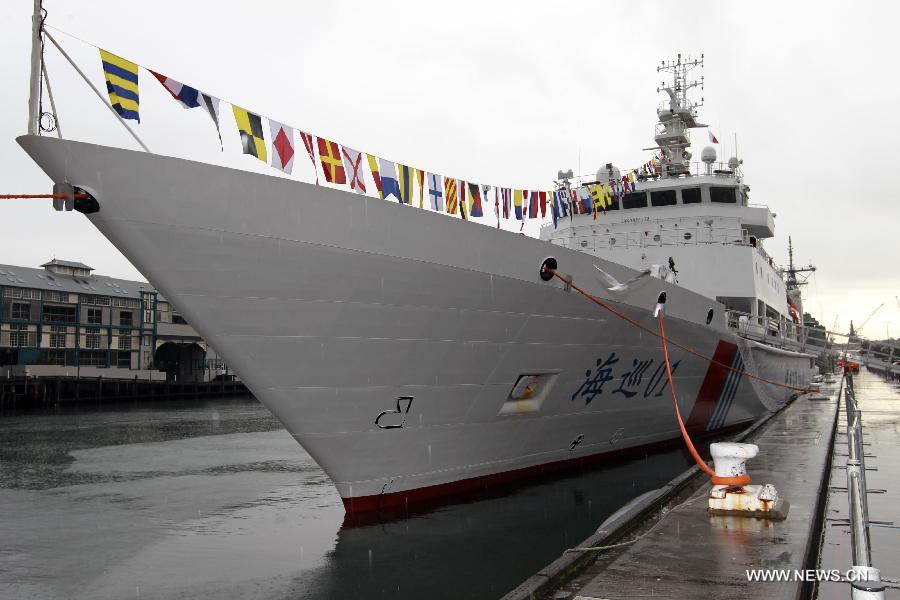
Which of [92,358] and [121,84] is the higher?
[121,84]

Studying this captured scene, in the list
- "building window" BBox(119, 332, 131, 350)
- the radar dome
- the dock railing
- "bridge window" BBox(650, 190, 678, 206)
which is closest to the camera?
the dock railing

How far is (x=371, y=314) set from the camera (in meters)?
6.52

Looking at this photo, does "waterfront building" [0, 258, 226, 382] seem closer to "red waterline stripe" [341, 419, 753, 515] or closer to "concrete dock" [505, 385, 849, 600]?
"red waterline stripe" [341, 419, 753, 515]

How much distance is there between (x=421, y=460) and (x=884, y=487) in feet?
16.9

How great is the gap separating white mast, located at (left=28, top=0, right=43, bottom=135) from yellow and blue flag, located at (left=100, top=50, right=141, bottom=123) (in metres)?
0.44

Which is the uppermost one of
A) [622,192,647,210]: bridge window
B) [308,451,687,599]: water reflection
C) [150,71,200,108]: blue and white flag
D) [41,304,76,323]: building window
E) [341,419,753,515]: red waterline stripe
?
[622,192,647,210]: bridge window

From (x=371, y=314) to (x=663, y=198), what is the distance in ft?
31.3

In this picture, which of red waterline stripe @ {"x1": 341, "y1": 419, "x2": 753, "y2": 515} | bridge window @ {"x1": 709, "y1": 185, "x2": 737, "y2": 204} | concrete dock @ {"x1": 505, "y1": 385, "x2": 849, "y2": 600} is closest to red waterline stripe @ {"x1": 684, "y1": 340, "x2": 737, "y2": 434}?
red waterline stripe @ {"x1": 341, "y1": 419, "x2": 753, "y2": 515}

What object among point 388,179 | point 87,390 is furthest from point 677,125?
point 87,390

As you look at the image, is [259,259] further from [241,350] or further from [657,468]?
[657,468]

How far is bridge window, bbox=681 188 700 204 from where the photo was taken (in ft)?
46.8

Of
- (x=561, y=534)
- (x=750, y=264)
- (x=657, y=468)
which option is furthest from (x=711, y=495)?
(x=750, y=264)

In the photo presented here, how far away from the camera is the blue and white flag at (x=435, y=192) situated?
7723 millimetres
